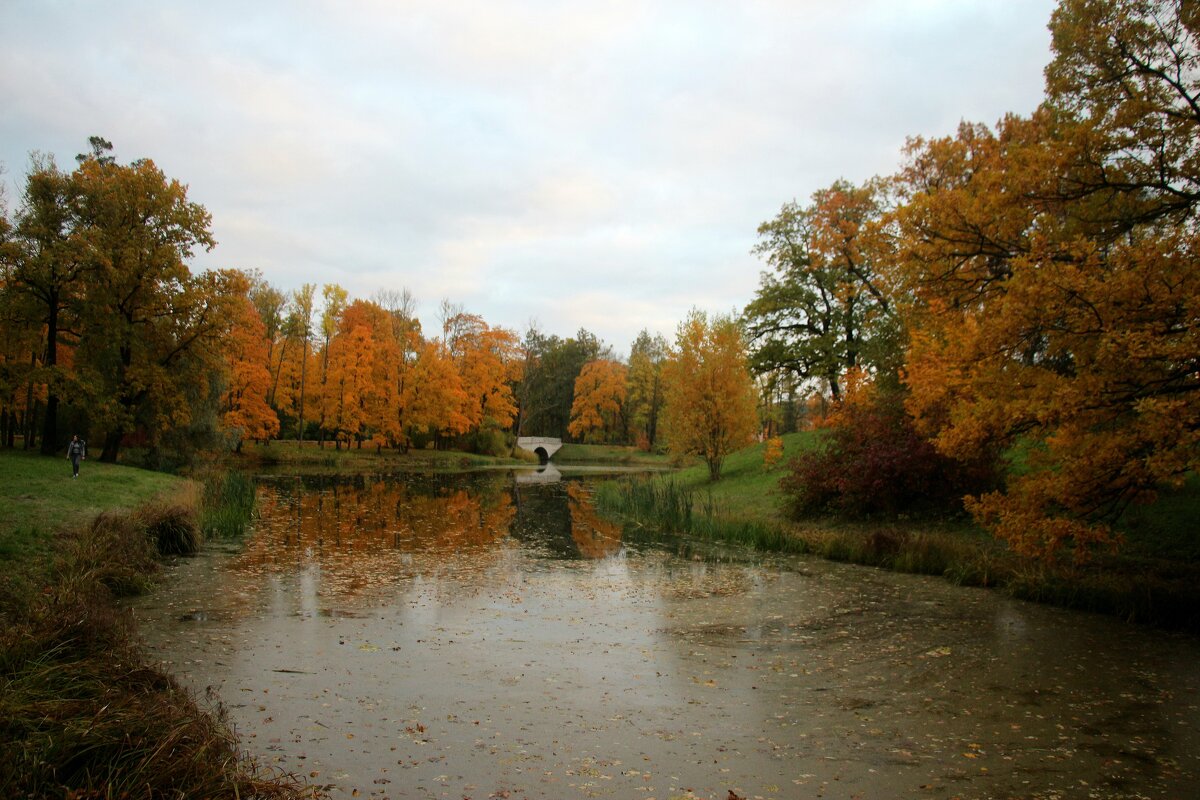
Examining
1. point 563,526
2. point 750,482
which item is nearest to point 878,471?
point 563,526

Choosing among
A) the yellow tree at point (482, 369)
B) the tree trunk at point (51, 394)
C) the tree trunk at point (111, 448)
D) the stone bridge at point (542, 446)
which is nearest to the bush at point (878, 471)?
the tree trunk at point (111, 448)

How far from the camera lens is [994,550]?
12664 millimetres

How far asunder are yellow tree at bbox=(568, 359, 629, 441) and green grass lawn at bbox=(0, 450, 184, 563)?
46.9m

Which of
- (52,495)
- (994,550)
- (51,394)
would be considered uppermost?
(51,394)

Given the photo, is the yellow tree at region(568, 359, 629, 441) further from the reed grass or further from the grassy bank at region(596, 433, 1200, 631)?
the reed grass

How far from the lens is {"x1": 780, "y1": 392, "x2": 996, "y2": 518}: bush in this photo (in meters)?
15.7

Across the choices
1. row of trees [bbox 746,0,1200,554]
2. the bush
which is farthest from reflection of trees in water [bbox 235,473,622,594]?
row of trees [bbox 746,0,1200,554]

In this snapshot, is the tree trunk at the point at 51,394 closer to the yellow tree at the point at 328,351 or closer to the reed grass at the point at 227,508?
the reed grass at the point at 227,508

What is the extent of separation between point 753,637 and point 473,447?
1839 inches

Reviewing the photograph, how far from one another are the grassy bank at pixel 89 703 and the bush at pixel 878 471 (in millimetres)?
13760

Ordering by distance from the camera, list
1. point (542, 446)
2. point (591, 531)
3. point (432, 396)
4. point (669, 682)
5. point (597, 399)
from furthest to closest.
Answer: point (597, 399) < point (542, 446) < point (432, 396) < point (591, 531) < point (669, 682)

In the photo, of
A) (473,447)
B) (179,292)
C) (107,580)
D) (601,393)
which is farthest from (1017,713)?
(601,393)

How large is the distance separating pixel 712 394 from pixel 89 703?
23.1 meters

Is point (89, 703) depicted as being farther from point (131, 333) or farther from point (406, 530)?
point (131, 333)
